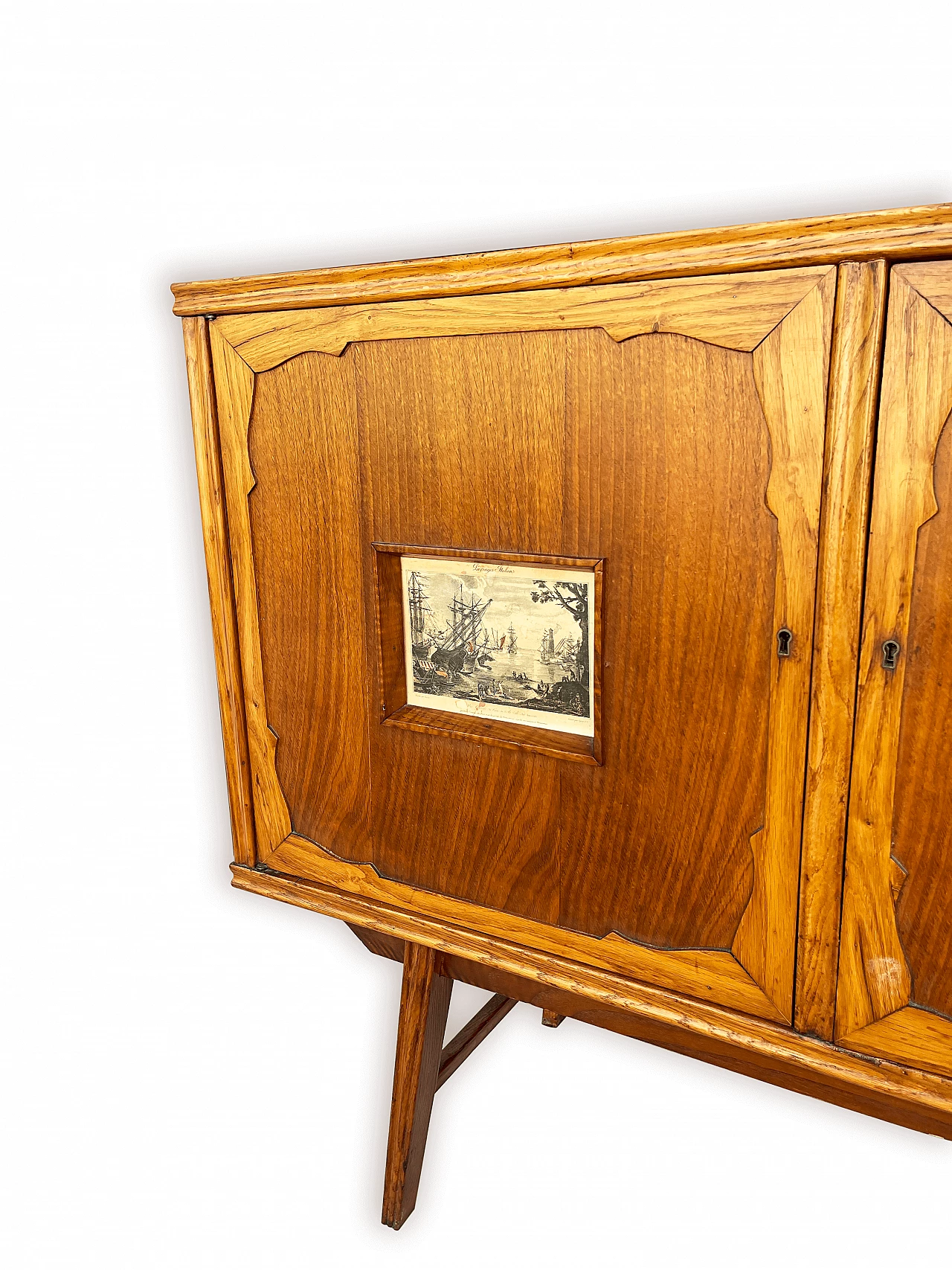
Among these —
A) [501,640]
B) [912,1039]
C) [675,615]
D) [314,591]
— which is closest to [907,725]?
[675,615]

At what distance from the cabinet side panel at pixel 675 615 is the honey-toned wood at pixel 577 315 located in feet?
0.10

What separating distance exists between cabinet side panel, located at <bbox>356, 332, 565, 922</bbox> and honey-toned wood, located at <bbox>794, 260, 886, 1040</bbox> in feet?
1.39

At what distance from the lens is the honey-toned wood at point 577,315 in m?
1.29

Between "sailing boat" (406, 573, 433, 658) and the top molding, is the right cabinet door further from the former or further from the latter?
"sailing boat" (406, 573, 433, 658)

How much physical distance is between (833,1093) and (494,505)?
120cm

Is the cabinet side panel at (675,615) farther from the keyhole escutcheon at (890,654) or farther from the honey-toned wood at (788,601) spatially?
the keyhole escutcheon at (890,654)

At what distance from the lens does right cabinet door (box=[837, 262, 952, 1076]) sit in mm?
1213

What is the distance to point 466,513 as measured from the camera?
159 centimetres

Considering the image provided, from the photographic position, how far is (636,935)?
5.30 ft

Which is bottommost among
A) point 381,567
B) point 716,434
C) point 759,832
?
point 759,832

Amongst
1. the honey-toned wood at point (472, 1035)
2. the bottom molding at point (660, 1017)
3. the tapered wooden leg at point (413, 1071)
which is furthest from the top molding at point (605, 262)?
the honey-toned wood at point (472, 1035)

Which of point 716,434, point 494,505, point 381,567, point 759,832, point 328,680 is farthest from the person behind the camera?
point 328,680

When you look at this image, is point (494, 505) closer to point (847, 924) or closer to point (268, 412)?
point (268, 412)

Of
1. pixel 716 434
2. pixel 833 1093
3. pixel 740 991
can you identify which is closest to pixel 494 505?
pixel 716 434
